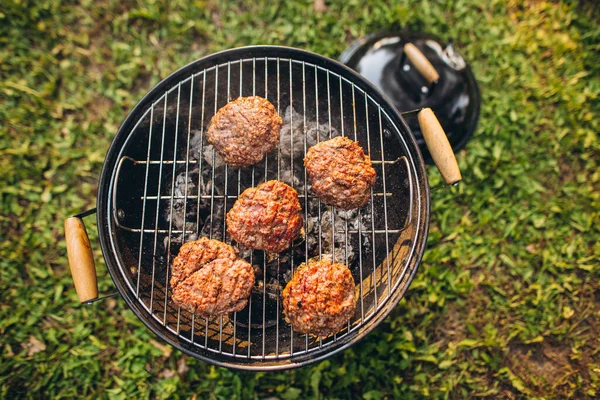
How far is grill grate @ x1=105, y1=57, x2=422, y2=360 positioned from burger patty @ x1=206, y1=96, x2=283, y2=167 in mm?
170

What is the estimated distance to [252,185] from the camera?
10.8 ft

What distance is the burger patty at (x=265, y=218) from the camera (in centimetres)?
298

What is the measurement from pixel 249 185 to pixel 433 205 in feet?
6.66

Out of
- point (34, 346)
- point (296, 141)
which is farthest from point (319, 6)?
point (34, 346)

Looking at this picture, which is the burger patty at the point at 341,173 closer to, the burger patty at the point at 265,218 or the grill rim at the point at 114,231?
the burger patty at the point at 265,218

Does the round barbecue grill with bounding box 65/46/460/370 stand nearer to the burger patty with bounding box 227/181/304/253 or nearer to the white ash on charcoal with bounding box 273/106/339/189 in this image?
the white ash on charcoal with bounding box 273/106/339/189

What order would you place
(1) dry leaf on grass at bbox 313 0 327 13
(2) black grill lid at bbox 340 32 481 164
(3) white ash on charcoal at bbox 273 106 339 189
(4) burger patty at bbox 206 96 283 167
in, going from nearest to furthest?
1. (4) burger patty at bbox 206 96 283 167
2. (3) white ash on charcoal at bbox 273 106 339 189
3. (2) black grill lid at bbox 340 32 481 164
4. (1) dry leaf on grass at bbox 313 0 327 13

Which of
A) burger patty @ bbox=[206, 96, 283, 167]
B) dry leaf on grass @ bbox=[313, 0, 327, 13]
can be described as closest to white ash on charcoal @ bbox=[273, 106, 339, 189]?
burger patty @ bbox=[206, 96, 283, 167]

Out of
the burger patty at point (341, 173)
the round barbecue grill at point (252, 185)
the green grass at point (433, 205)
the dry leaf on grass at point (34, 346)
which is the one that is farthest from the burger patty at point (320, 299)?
the dry leaf on grass at point (34, 346)

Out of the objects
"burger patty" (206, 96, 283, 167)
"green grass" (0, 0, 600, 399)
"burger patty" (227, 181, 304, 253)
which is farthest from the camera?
"green grass" (0, 0, 600, 399)

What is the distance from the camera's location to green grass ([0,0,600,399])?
4.04m

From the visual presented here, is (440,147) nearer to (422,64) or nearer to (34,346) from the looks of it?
(422,64)

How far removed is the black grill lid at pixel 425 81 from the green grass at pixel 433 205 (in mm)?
725

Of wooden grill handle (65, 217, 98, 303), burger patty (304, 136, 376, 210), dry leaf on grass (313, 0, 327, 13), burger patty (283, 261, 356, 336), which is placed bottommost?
burger patty (283, 261, 356, 336)
